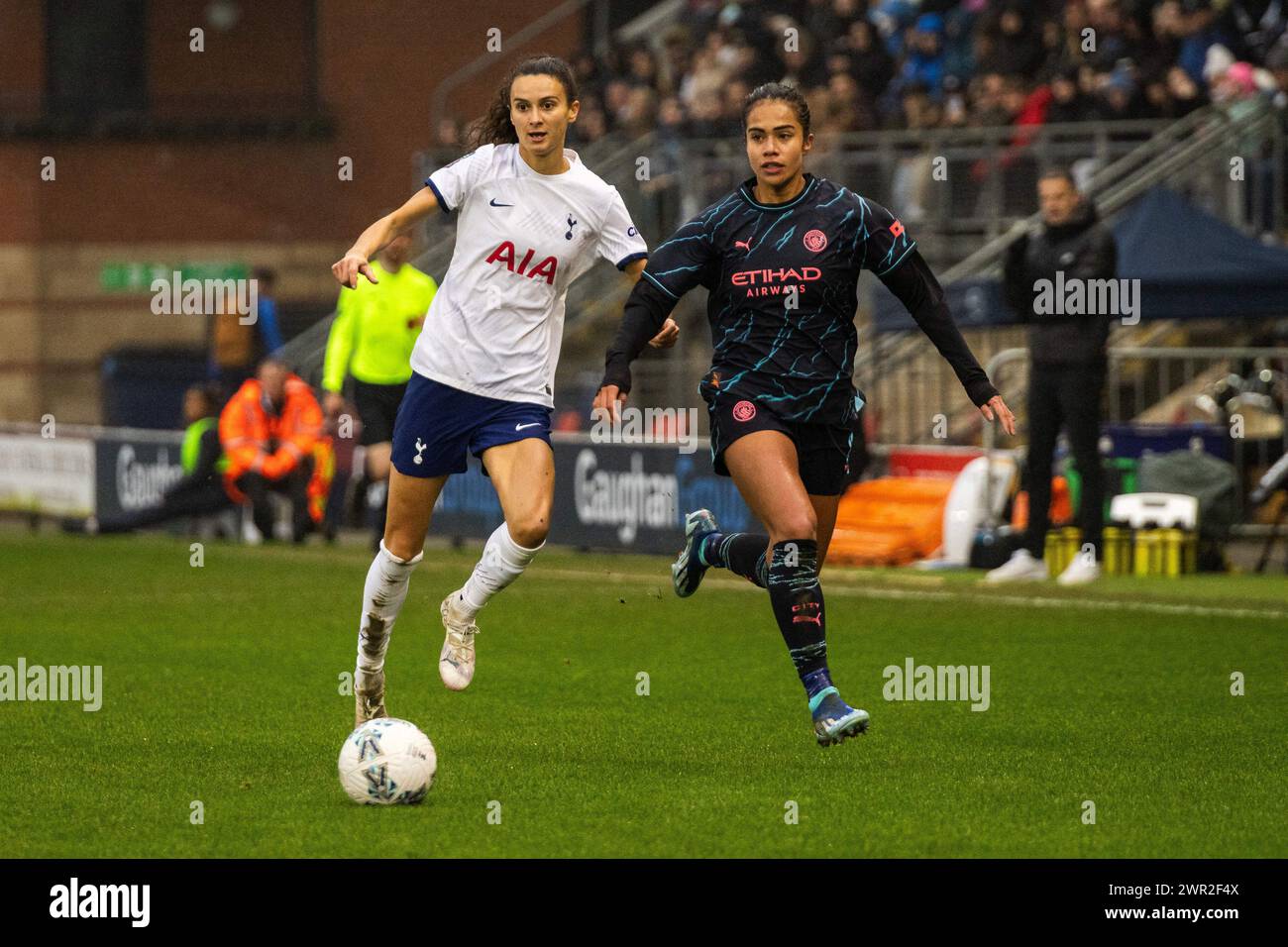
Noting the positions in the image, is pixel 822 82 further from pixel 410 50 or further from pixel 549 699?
pixel 549 699

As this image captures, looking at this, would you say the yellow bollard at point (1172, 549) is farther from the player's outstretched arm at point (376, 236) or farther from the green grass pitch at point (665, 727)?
the player's outstretched arm at point (376, 236)

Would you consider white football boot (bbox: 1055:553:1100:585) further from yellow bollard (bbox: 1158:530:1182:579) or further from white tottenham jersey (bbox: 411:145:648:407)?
white tottenham jersey (bbox: 411:145:648:407)

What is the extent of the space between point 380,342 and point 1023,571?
4.46 meters

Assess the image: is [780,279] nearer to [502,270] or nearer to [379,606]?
[502,270]

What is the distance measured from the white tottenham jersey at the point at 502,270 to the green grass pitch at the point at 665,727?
1366mm

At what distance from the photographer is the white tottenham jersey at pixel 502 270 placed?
339 inches

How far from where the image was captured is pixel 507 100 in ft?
28.9

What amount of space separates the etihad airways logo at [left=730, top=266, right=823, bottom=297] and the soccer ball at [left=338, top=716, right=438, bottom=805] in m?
2.05

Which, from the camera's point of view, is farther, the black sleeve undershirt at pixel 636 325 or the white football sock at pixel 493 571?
the white football sock at pixel 493 571

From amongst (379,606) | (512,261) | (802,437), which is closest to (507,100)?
(512,261)

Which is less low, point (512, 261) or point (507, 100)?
Result: point (507, 100)

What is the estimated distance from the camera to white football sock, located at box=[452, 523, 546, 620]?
28.4ft

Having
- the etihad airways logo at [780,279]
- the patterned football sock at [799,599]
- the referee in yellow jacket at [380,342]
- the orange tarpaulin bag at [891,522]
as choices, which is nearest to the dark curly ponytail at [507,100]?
the etihad airways logo at [780,279]

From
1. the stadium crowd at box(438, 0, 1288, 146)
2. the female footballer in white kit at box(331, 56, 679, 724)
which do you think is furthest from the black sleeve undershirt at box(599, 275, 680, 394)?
the stadium crowd at box(438, 0, 1288, 146)
